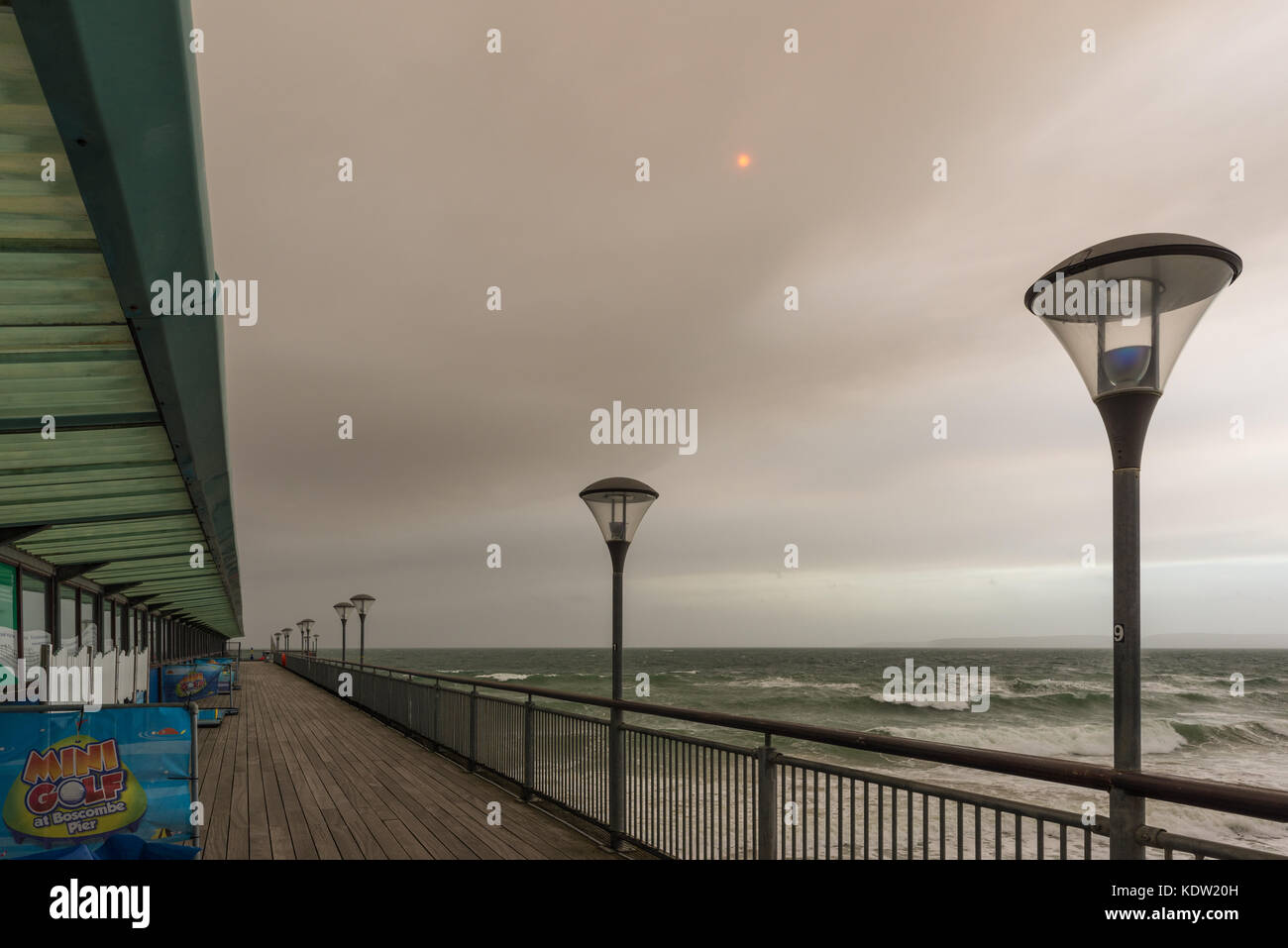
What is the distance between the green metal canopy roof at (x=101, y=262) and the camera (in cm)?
136

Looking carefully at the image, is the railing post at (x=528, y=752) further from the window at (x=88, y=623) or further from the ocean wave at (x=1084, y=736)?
the ocean wave at (x=1084, y=736)

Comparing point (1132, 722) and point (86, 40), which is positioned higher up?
point (86, 40)

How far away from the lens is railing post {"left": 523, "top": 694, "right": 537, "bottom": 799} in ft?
22.7

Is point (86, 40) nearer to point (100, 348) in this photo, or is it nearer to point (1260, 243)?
point (100, 348)

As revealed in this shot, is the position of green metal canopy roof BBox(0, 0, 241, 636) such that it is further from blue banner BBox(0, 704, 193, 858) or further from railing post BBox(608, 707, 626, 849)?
railing post BBox(608, 707, 626, 849)

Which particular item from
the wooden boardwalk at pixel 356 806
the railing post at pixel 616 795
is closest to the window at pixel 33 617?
the wooden boardwalk at pixel 356 806

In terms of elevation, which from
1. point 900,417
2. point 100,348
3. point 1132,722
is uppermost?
point 900,417

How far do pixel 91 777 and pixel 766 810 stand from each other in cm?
340

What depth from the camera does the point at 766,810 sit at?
13.0 ft

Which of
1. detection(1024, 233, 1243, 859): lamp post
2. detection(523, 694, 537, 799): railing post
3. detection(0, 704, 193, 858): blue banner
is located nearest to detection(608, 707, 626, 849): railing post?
detection(523, 694, 537, 799): railing post

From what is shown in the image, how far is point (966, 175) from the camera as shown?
9422 millimetres

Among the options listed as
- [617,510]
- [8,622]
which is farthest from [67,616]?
[617,510]

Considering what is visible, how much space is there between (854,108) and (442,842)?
26.7 feet
